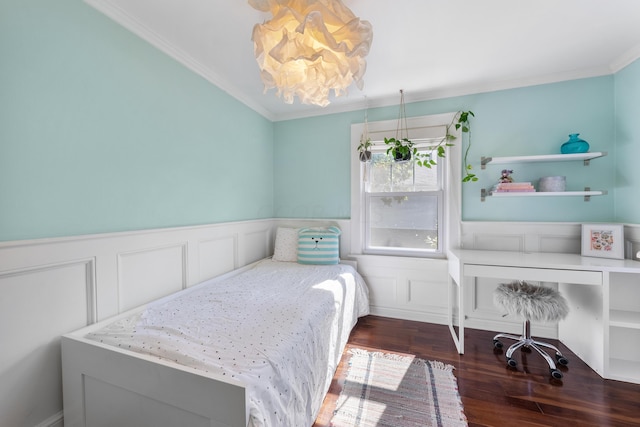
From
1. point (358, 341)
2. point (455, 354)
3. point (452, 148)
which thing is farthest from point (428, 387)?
point (452, 148)

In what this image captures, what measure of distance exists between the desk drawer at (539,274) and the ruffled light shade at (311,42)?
1.71m

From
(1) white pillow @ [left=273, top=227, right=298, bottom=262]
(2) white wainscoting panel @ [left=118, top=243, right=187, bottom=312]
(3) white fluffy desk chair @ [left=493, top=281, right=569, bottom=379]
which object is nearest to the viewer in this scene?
(2) white wainscoting panel @ [left=118, top=243, right=187, bottom=312]

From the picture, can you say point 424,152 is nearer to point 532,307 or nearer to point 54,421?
point 532,307

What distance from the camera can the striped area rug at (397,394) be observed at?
1414 millimetres

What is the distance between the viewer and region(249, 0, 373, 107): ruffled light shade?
3.59ft

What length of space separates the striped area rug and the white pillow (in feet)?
3.99

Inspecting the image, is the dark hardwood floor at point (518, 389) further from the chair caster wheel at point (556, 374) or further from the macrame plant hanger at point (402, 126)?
the macrame plant hanger at point (402, 126)

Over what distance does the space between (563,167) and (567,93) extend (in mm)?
653

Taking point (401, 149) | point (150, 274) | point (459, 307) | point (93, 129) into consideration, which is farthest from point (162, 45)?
point (459, 307)

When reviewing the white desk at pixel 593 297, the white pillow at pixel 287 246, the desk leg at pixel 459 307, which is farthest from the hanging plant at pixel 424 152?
the white pillow at pixel 287 246

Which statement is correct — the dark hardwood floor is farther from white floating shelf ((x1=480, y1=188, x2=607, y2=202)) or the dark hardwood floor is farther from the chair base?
white floating shelf ((x1=480, y1=188, x2=607, y2=202))

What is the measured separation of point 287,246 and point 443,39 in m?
A: 2.30

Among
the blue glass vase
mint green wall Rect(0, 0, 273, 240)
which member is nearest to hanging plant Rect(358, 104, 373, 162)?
mint green wall Rect(0, 0, 273, 240)

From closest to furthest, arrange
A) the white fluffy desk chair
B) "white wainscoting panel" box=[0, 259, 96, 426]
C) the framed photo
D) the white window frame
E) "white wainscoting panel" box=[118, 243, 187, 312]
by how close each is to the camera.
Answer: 1. "white wainscoting panel" box=[0, 259, 96, 426]
2. "white wainscoting panel" box=[118, 243, 187, 312]
3. the white fluffy desk chair
4. the framed photo
5. the white window frame
